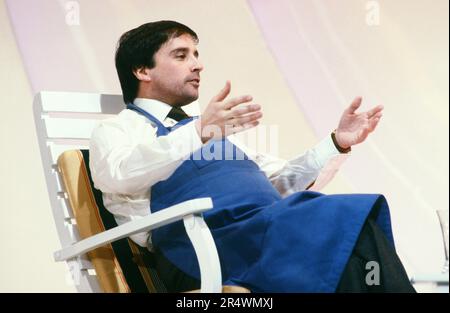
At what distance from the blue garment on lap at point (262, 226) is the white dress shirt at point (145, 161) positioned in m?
0.07

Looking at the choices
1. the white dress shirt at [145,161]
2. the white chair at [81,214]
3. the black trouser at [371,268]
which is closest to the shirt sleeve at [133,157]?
the white dress shirt at [145,161]

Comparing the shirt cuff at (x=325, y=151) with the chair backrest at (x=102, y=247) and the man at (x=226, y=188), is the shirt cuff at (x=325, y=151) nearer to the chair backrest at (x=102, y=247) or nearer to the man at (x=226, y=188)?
the man at (x=226, y=188)

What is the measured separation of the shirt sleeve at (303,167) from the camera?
199 centimetres

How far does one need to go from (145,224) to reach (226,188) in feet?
0.86

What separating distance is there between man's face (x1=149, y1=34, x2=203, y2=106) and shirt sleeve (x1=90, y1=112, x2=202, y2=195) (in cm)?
20

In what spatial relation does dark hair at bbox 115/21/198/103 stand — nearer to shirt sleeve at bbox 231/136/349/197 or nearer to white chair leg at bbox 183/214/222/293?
shirt sleeve at bbox 231/136/349/197

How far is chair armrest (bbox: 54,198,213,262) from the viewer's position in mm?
1451

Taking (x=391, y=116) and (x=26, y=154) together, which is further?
(x=391, y=116)

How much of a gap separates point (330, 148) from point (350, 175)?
0.83 m

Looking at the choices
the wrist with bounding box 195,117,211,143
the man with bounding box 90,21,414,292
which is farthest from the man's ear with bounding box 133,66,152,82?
the wrist with bounding box 195,117,211,143

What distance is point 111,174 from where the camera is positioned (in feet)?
5.51
